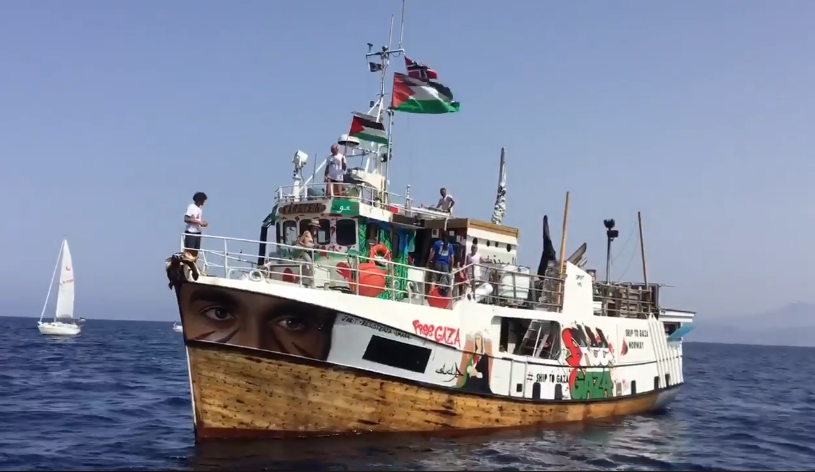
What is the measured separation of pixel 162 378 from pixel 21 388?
636cm

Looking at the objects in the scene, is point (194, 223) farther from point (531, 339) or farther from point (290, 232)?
point (531, 339)

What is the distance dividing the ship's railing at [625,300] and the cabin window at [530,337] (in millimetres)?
2976

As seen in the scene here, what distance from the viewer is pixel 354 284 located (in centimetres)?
1405

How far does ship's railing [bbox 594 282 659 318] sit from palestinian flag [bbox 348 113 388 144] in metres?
7.36

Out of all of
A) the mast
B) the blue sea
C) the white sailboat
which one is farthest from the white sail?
the mast

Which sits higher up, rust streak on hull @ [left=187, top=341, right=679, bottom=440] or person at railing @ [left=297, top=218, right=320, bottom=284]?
person at railing @ [left=297, top=218, right=320, bottom=284]

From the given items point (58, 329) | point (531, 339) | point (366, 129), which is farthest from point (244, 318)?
point (58, 329)

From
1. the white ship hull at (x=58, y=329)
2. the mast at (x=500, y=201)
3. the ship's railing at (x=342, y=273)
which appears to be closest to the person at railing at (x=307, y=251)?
the ship's railing at (x=342, y=273)

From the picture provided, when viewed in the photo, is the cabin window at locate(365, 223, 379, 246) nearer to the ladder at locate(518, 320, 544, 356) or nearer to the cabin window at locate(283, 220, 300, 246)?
the cabin window at locate(283, 220, 300, 246)

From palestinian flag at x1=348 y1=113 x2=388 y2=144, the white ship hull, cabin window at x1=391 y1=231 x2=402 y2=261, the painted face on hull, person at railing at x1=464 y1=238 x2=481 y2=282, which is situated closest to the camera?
the painted face on hull

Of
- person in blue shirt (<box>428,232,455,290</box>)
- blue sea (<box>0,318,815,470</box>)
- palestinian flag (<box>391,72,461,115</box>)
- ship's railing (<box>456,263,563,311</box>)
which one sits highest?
palestinian flag (<box>391,72,461,115</box>)

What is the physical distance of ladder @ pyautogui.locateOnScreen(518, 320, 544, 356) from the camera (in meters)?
17.0

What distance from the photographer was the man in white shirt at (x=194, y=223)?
13.6 m

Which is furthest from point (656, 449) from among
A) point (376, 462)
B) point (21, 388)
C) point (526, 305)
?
point (21, 388)
